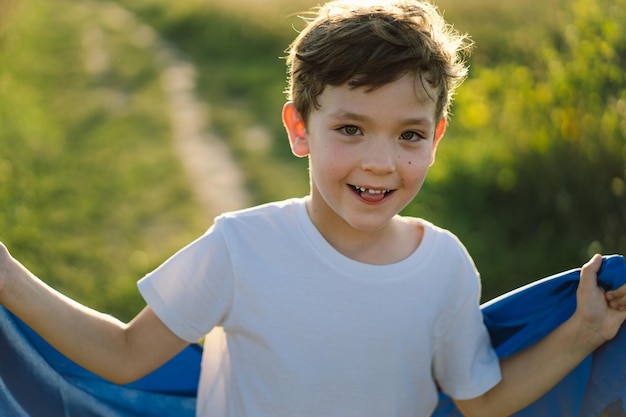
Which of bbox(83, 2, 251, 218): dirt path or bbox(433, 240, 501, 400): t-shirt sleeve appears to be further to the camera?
bbox(83, 2, 251, 218): dirt path

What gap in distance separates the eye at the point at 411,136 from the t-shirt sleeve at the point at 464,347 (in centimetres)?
35

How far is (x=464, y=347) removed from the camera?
2570mm

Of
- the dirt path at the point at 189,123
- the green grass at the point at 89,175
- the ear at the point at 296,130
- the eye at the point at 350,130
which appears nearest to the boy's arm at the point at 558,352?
the eye at the point at 350,130

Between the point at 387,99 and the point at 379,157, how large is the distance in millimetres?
134

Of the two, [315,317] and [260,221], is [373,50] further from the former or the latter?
[315,317]

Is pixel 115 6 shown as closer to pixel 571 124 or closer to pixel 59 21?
pixel 59 21

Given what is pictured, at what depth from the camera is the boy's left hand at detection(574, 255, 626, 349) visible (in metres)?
2.47

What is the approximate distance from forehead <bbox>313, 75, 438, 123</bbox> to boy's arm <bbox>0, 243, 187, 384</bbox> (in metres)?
0.66

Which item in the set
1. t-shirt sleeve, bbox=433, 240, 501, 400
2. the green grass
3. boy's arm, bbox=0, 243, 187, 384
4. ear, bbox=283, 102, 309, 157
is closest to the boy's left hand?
t-shirt sleeve, bbox=433, 240, 501, 400

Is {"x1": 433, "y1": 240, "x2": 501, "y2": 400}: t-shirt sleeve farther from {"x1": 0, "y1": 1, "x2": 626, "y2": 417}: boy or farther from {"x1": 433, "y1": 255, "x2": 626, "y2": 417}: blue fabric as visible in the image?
{"x1": 433, "y1": 255, "x2": 626, "y2": 417}: blue fabric

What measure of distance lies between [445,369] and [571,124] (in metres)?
3.34

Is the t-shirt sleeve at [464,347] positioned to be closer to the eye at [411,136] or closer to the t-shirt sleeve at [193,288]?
the eye at [411,136]

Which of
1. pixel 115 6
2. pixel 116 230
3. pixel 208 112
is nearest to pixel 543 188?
pixel 116 230

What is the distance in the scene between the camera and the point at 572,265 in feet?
17.8
